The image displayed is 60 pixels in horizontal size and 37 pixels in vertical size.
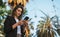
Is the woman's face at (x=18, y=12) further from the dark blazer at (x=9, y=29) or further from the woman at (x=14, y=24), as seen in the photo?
the dark blazer at (x=9, y=29)

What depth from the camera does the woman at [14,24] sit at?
395 cm

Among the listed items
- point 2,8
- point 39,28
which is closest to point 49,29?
point 39,28

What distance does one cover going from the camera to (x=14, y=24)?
13.1ft

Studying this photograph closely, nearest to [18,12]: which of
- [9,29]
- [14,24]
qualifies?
[14,24]

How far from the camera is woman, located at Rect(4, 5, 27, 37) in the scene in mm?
3955

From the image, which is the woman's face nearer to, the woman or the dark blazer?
the woman

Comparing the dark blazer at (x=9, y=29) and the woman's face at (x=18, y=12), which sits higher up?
the woman's face at (x=18, y=12)

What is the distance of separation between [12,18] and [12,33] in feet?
0.95

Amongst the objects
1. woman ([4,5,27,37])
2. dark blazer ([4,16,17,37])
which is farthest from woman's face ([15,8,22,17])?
dark blazer ([4,16,17,37])

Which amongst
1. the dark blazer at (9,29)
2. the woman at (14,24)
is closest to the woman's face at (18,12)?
the woman at (14,24)

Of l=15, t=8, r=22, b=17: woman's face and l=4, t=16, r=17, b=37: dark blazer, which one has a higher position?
l=15, t=8, r=22, b=17: woman's face

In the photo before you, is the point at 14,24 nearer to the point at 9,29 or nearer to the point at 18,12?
the point at 9,29

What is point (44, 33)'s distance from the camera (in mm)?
25953

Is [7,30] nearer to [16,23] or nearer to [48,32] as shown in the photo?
[16,23]
